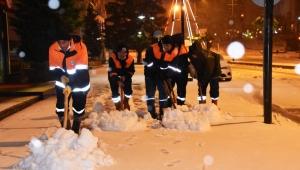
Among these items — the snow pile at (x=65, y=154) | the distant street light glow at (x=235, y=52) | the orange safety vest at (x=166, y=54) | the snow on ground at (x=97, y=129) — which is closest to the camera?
the snow pile at (x=65, y=154)

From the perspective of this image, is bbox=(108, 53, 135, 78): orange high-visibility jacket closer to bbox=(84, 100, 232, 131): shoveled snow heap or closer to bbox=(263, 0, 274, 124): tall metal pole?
bbox=(84, 100, 232, 131): shoveled snow heap

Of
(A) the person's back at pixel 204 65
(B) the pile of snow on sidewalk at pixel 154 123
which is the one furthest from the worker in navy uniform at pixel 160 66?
(B) the pile of snow on sidewalk at pixel 154 123

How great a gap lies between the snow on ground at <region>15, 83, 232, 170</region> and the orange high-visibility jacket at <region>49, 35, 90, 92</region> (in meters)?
0.82

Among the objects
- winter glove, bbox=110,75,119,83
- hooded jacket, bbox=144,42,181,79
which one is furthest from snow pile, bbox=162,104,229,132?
winter glove, bbox=110,75,119,83

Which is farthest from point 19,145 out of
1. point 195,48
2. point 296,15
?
point 296,15

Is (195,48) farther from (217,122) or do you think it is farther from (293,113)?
(293,113)

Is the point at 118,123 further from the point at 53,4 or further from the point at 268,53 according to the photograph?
the point at 53,4

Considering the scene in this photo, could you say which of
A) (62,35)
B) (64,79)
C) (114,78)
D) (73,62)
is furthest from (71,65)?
(114,78)

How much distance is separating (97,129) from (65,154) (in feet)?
7.79

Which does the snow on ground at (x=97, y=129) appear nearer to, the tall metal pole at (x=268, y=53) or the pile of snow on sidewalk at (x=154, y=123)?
the pile of snow on sidewalk at (x=154, y=123)

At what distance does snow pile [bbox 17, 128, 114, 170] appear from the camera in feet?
14.3

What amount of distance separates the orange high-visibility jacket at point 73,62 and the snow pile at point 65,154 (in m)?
1.14

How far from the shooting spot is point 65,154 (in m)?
4.45

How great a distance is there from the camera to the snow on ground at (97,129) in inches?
176
